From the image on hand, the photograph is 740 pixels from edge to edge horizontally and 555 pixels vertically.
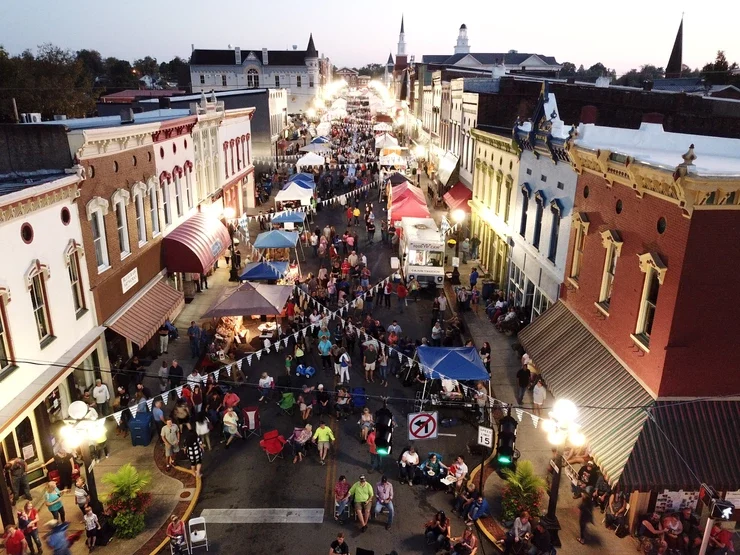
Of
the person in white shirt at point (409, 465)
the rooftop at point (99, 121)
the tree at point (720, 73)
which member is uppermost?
the tree at point (720, 73)

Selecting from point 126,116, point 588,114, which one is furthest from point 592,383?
point 126,116

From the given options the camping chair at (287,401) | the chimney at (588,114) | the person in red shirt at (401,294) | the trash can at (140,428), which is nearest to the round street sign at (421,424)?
the camping chair at (287,401)

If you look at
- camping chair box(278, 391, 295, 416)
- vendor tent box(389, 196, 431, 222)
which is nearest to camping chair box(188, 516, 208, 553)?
camping chair box(278, 391, 295, 416)

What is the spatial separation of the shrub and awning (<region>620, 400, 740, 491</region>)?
2.56 metres

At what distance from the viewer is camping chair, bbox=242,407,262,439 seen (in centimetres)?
1708

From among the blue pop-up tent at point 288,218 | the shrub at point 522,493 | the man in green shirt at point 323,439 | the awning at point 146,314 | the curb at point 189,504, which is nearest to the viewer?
the curb at point 189,504

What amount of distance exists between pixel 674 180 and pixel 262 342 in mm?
16056

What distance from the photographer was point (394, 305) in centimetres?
2753

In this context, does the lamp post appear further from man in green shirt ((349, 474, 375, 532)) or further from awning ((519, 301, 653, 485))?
man in green shirt ((349, 474, 375, 532))

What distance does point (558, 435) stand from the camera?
488 inches

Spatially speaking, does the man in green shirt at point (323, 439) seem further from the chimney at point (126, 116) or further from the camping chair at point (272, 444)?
the chimney at point (126, 116)

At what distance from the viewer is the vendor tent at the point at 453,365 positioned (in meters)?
17.4

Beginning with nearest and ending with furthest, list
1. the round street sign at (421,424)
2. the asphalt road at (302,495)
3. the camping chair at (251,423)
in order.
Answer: the asphalt road at (302,495) < the round street sign at (421,424) < the camping chair at (251,423)

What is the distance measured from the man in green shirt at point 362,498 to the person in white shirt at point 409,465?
1746mm
